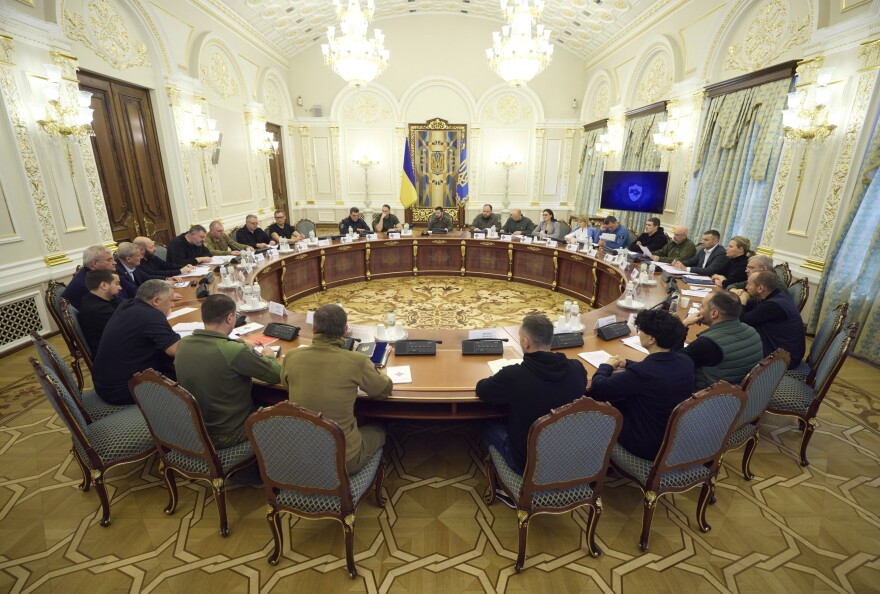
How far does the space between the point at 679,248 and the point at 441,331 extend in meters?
4.20

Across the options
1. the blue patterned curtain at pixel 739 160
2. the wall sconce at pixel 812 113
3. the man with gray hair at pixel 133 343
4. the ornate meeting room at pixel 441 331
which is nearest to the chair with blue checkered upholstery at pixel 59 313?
the ornate meeting room at pixel 441 331

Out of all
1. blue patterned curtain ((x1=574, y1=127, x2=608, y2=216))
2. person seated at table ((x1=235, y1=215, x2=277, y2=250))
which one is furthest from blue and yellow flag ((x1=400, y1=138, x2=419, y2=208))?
blue patterned curtain ((x1=574, y1=127, x2=608, y2=216))

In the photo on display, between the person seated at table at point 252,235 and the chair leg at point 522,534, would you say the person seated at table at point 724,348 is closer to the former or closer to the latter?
the chair leg at point 522,534

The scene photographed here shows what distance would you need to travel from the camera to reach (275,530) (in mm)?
1966

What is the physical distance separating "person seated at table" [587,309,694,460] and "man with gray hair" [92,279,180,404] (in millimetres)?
2578

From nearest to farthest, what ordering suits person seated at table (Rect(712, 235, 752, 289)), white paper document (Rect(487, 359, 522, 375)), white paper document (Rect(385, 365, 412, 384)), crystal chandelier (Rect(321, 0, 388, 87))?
white paper document (Rect(385, 365, 412, 384)) → white paper document (Rect(487, 359, 522, 375)) → person seated at table (Rect(712, 235, 752, 289)) → crystal chandelier (Rect(321, 0, 388, 87))

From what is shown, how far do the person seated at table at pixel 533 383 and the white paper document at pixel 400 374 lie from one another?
58cm

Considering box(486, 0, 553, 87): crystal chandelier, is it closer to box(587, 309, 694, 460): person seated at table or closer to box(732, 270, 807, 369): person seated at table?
box(732, 270, 807, 369): person seated at table

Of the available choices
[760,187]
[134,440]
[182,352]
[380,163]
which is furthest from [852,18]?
[380,163]

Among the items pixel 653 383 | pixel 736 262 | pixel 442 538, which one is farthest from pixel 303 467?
pixel 736 262

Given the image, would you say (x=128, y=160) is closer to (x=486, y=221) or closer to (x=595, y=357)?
(x=486, y=221)

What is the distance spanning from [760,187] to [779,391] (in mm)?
3768

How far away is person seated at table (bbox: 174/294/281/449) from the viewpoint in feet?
6.66

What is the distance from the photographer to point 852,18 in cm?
400
